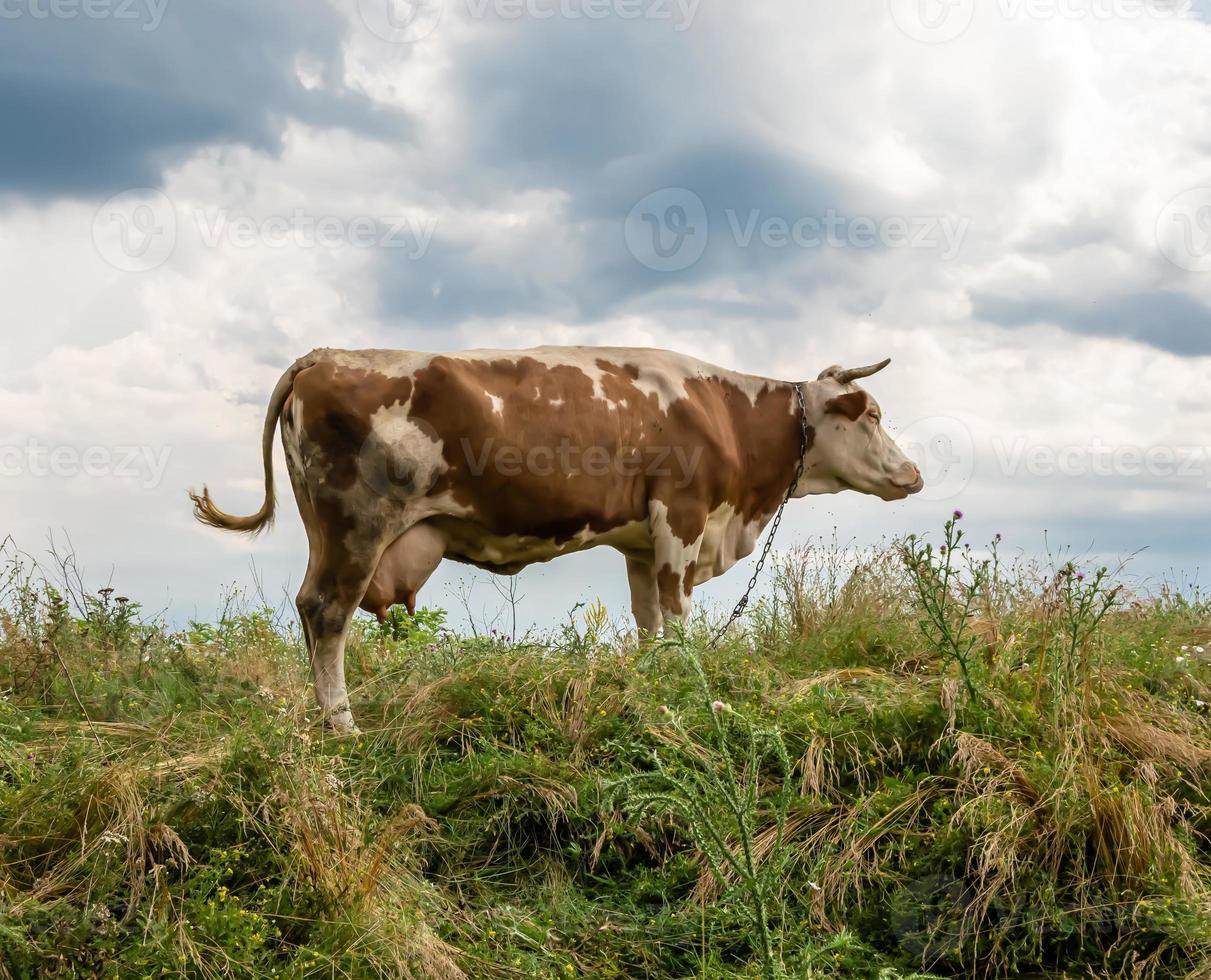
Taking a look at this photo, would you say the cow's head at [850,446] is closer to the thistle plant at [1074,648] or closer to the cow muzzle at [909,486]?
the cow muzzle at [909,486]

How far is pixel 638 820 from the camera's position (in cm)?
491

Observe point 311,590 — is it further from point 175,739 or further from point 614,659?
point 614,659

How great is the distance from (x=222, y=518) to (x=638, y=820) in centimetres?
443

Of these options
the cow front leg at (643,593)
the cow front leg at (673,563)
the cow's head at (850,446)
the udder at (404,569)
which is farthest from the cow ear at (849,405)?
the udder at (404,569)

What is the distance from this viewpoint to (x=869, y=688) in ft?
21.5

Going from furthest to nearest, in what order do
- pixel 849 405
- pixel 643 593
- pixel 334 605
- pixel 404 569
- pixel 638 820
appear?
pixel 849 405, pixel 643 593, pixel 404 569, pixel 334 605, pixel 638 820

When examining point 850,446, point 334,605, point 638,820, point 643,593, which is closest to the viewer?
point 638,820

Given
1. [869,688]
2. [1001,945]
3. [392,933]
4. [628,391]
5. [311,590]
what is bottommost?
[1001,945]

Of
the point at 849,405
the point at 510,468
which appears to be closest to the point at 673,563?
the point at 510,468

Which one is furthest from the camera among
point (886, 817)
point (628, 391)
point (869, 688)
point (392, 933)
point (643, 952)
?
point (628, 391)

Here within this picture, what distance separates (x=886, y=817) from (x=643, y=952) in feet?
4.35

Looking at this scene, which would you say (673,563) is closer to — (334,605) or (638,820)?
(334,605)

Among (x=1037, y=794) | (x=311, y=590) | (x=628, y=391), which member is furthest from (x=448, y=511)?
(x=1037, y=794)

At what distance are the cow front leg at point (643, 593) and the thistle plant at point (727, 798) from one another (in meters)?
2.86
